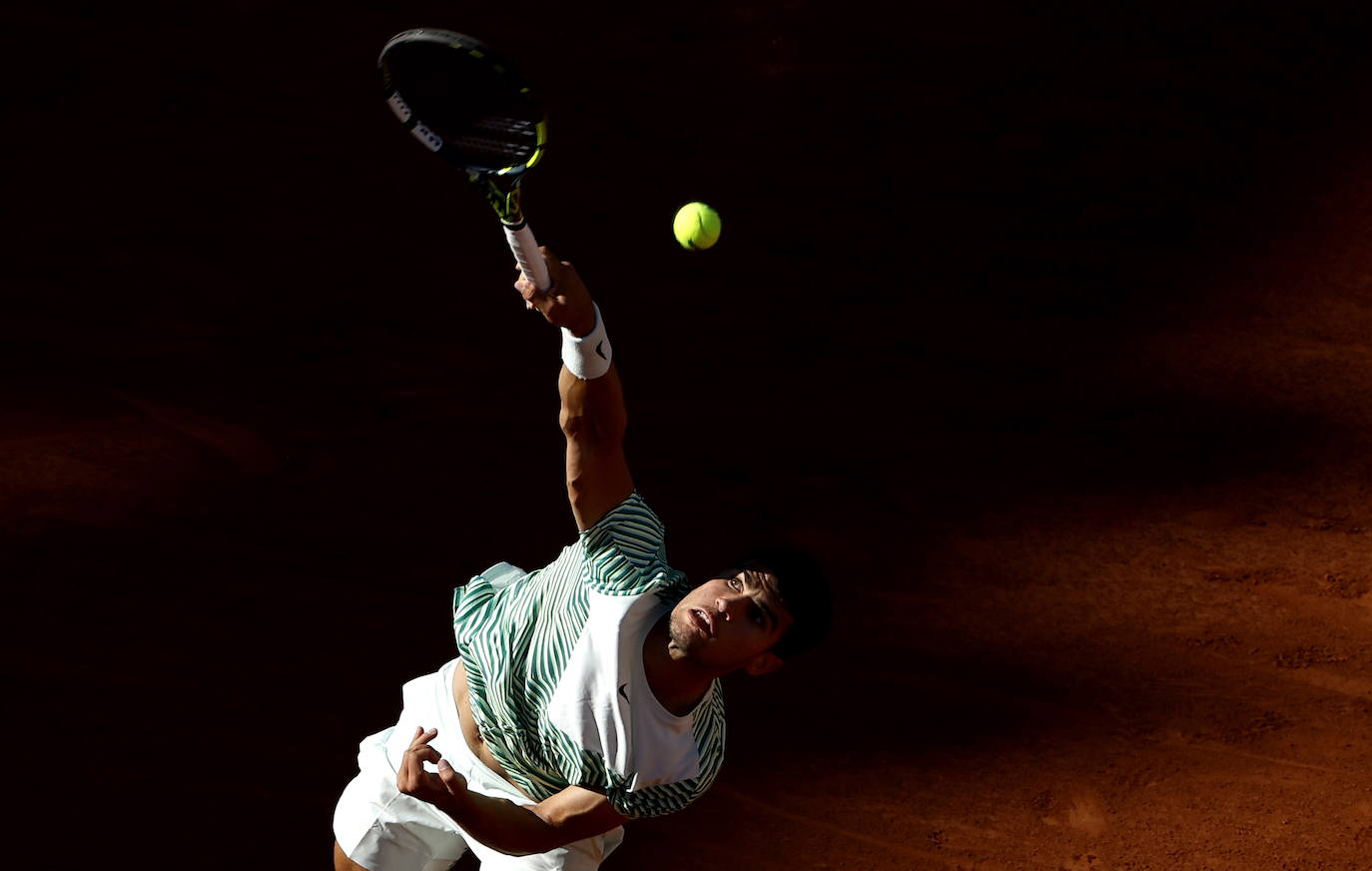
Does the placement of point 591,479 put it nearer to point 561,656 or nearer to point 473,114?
point 561,656

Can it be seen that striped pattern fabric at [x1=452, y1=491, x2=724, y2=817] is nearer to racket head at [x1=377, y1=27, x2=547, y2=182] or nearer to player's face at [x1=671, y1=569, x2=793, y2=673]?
player's face at [x1=671, y1=569, x2=793, y2=673]

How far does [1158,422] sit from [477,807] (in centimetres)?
433

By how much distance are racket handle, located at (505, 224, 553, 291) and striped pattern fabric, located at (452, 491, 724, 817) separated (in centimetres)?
72

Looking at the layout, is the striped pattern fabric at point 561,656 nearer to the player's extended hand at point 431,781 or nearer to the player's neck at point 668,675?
the player's neck at point 668,675

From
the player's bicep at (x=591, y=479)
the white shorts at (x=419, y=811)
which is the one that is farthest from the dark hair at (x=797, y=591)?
the white shorts at (x=419, y=811)

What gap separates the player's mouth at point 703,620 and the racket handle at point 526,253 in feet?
3.10

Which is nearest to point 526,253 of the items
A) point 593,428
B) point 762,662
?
point 593,428

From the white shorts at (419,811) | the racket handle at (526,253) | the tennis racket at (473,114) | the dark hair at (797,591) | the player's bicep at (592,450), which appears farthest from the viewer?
the white shorts at (419,811)

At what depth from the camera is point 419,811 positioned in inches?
173

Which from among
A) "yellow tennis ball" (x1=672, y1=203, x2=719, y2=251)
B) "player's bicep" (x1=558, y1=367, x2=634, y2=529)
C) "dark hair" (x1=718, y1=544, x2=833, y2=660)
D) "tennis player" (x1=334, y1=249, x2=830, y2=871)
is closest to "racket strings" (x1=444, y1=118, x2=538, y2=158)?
"tennis player" (x1=334, y1=249, x2=830, y2=871)

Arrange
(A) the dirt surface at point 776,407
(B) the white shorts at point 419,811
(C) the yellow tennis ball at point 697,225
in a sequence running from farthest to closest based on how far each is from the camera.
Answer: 1. (A) the dirt surface at point 776,407
2. (C) the yellow tennis ball at point 697,225
3. (B) the white shorts at point 419,811

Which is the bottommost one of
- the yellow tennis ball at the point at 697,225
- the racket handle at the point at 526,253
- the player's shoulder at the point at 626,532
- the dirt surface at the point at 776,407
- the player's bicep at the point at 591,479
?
the dirt surface at the point at 776,407

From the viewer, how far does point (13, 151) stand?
8086 mm

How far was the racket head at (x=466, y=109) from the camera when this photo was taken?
381 cm
